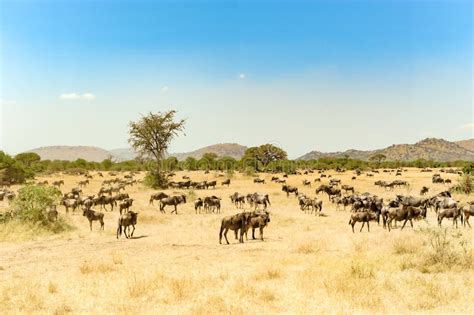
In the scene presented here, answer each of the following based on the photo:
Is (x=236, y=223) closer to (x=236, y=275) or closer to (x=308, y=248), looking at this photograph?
(x=308, y=248)

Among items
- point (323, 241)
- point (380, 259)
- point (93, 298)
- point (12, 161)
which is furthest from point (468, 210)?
point (12, 161)

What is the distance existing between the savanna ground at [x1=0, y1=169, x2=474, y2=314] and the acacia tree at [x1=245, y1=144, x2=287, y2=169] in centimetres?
9285

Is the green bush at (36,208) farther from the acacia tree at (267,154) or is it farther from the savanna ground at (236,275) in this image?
the acacia tree at (267,154)

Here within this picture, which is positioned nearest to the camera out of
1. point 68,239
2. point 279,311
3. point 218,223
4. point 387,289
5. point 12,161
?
point 279,311

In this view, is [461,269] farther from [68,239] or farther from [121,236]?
[68,239]

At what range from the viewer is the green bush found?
25.3 meters

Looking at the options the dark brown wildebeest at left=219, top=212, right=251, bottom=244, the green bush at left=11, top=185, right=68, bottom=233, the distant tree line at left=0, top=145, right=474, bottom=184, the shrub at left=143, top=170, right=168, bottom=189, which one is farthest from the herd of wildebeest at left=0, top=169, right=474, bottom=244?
the distant tree line at left=0, top=145, right=474, bottom=184

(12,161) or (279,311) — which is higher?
(12,161)

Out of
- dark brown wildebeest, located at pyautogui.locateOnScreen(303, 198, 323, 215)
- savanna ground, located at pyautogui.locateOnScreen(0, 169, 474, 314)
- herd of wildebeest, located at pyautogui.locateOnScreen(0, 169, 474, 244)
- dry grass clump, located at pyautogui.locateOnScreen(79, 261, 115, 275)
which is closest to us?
savanna ground, located at pyautogui.locateOnScreen(0, 169, 474, 314)

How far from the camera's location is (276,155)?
11625 centimetres

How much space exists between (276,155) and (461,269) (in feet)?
338

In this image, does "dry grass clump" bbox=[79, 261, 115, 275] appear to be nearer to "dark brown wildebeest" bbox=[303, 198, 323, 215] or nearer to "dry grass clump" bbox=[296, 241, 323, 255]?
"dry grass clump" bbox=[296, 241, 323, 255]

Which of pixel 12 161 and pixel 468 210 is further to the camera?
pixel 12 161

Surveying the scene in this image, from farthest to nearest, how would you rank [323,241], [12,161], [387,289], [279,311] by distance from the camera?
[12,161] → [323,241] → [387,289] → [279,311]
